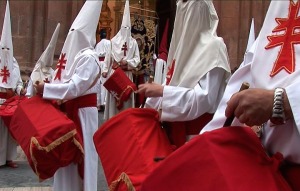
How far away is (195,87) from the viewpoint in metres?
3.02

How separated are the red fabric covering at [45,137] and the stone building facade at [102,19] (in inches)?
342

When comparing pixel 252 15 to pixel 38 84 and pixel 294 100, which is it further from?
pixel 294 100

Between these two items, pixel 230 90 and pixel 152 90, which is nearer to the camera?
pixel 230 90

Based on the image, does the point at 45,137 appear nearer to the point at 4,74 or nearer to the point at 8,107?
the point at 8,107

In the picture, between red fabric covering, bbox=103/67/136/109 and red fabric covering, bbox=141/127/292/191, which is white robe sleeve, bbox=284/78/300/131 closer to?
red fabric covering, bbox=141/127/292/191

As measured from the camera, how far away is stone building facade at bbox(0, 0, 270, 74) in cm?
1330

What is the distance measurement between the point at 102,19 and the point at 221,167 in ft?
49.9

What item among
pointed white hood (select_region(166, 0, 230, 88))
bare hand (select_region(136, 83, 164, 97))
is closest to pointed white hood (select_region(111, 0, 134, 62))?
pointed white hood (select_region(166, 0, 230, 88))

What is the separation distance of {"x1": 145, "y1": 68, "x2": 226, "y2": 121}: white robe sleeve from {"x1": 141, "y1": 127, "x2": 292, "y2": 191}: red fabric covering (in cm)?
129

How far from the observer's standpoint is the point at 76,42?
5.22 meters

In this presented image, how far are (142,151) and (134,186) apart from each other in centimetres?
20

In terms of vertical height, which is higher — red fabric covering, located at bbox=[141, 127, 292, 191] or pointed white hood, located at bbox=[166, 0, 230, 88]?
pointed white hood, located at bbox=[166, 0, 230, 88]

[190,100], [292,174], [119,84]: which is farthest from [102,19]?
[292,174]

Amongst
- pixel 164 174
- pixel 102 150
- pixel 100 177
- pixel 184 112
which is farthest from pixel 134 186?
pixel 100 177
